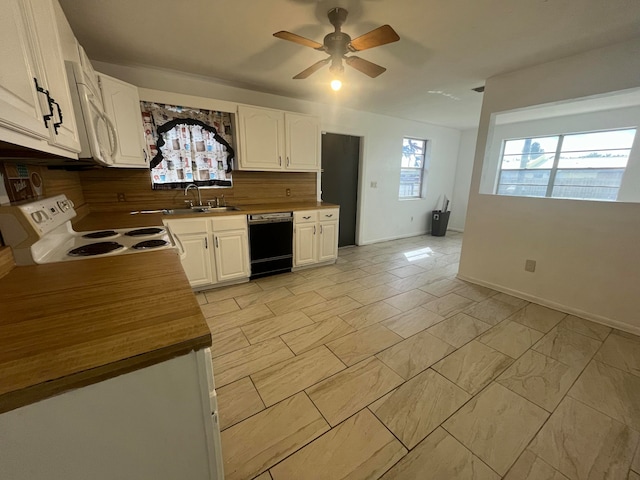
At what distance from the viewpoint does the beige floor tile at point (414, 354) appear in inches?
71.6

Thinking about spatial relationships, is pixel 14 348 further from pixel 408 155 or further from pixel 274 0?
pixel 408 155

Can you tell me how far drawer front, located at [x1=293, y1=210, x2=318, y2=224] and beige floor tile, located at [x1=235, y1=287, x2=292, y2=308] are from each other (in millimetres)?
935

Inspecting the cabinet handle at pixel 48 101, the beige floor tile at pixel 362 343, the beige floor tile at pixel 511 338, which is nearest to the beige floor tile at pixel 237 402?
the beige floor tile at pixel 362 343

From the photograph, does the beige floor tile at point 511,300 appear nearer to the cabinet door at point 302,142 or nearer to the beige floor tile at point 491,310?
the beige floor tile at point 491,310

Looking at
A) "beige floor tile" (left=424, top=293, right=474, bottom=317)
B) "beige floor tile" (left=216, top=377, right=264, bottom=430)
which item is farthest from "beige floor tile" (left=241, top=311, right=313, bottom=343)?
"beige floor tile" (left=424, top=293, right=474, bottom=317)

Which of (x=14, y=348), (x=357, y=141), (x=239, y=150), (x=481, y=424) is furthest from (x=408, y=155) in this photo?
(x=14, y=348)

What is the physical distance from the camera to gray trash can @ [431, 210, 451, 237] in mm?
5676

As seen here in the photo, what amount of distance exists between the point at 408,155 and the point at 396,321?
4110 millimetres

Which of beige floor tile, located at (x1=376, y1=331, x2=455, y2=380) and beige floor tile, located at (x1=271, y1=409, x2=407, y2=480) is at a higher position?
beige floor tile, located at (x1=376, y1=331, x2=455, y2=380)

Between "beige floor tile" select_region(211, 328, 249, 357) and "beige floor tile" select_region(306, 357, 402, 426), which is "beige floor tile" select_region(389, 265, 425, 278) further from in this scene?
"beige floor tile" select_region(211, 328, 249, 357)

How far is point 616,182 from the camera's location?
13.1 ft

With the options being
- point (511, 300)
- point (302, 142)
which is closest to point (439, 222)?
point (511, 300)

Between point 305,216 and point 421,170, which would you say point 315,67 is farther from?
point 421,170

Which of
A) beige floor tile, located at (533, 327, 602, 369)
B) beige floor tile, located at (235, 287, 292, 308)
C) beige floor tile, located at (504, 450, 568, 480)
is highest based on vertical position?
beige floor tile, located at (235, 287, 292, 308)
